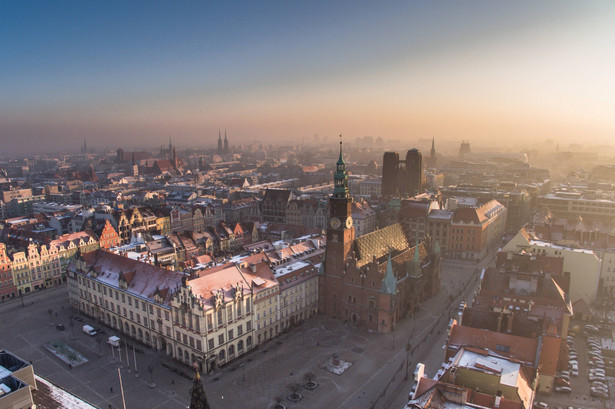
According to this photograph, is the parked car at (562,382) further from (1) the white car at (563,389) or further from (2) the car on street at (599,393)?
(2) the car on street at (599,393)

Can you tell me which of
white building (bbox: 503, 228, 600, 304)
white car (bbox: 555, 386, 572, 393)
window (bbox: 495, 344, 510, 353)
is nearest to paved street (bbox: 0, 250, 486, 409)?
window (bbox: 495, 344, 510, 353)

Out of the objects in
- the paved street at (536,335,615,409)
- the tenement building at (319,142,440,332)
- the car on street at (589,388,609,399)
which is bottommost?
the paved street at (536,335,615,409)

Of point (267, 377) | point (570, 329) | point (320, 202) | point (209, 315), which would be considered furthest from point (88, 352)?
point (320, 202)

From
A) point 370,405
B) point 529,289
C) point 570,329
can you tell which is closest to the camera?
point 370,405

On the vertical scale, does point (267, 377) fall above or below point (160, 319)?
below

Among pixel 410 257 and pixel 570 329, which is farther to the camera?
pixel 410 257

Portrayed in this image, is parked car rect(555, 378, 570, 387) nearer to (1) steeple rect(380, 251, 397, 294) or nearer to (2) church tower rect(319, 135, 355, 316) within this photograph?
(1) steeple rect(380, 251, 397, 294)

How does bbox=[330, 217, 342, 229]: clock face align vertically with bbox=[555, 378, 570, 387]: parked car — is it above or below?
above

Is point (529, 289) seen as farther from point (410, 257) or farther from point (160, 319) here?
point (160, 319)
